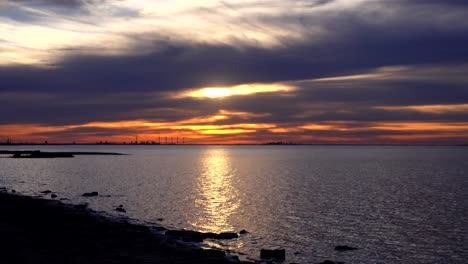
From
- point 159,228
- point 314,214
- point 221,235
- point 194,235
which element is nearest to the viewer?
point 194,235

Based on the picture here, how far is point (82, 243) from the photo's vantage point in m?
30.8

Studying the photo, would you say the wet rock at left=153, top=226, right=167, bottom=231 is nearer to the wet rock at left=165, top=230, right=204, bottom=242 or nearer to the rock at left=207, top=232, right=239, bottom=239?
the wet rock at left=165, top=230, right=204, bottom=242

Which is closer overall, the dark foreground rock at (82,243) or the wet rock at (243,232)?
the dark foreground rock at (82,243)

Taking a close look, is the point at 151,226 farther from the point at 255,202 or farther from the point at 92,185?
the point at 92,185

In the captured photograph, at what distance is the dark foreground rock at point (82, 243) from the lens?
2672 centimetres

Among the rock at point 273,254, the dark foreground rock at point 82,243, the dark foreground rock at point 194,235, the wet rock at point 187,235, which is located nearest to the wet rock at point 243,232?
the dark foreground rock at point 194,235

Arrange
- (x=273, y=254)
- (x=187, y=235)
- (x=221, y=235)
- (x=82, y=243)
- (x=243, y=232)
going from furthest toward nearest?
(x=243, y=232), (x=221, y=235), (x=187, y=235), (x=273, y=254), (x=82, y=243)

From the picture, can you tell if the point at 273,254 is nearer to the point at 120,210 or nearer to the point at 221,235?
the point at 221,235

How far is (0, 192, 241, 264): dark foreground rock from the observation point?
26716 mm

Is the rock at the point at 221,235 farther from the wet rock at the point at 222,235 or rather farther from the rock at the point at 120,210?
the rock at the point at 120,210

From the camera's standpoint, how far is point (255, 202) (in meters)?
65.2

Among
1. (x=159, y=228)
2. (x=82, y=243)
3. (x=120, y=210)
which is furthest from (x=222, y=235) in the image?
(x=120, y=210)

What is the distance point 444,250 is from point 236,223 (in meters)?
20.2

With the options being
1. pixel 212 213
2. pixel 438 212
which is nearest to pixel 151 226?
pixel 212 213
